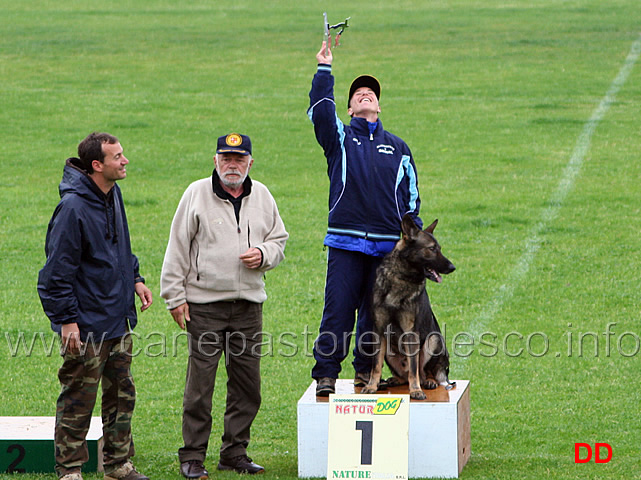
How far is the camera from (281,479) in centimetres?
633

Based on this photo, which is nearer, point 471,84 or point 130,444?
point 130,444

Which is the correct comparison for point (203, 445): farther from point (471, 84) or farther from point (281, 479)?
point (471, 84)

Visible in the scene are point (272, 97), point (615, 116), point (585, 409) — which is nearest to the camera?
point (585, 409)

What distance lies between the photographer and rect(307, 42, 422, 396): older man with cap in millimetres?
6445

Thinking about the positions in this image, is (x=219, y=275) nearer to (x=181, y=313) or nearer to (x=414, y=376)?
(x=181, y=313)

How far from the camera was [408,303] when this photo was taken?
641 centimetres

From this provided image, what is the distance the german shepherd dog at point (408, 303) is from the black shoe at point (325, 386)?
221mm

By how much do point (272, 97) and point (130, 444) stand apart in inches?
680

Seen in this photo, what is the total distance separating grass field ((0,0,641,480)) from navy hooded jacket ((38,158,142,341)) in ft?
4.10

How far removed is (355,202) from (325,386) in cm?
121

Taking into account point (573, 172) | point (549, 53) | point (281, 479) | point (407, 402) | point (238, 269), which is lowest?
point (281, 479)

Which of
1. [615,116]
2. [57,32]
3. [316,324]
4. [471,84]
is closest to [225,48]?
[57,32]

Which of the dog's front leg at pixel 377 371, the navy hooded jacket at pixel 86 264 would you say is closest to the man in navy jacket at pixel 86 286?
the navy hooded jacket at pixel 86 264

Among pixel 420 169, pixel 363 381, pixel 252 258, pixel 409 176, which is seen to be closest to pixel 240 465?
pixel 363 381
